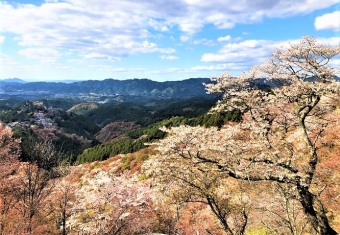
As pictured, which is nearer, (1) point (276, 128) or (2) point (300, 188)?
(2) point (300, 188)

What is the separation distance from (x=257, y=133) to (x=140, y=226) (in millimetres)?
12382

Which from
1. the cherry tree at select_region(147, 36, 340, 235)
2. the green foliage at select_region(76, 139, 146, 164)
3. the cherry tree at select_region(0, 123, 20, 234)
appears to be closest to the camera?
the cherry tree at select_region(147, 36, 340, 235)

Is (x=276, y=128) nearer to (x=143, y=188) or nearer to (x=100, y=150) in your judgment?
(x=143, y=188)

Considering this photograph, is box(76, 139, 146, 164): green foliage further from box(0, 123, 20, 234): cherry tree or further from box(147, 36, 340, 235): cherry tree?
box(147, 36, 340, 235): cherry tree

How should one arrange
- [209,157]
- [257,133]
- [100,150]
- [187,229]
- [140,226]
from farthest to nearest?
[100,150]
[187,229]
[140,226]
[257,133]
[209,157]

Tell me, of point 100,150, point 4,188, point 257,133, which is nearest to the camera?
point 257,133

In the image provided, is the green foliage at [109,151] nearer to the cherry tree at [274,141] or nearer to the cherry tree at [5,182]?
the cherry tree at [5,182]

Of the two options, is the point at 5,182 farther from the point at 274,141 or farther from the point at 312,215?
the point at 312,215

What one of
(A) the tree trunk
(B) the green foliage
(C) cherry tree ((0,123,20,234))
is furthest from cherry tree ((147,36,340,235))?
(B) the green foliage

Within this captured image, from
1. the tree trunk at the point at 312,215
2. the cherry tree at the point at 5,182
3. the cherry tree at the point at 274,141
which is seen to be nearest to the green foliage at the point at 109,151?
the cherry tree at the point at 5,182

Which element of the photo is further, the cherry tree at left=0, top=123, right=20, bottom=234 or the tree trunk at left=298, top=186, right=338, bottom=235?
the cherry tree at left=0, top=123, right=20, bottom=234

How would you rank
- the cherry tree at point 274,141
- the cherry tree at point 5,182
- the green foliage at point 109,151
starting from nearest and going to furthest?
the cherry tree at point 274,141, the cherry tree at point 5,182, the green foliage at point 109,151

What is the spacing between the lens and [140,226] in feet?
73.1

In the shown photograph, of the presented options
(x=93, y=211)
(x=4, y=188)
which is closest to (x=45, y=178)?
(x=4, y=188)
